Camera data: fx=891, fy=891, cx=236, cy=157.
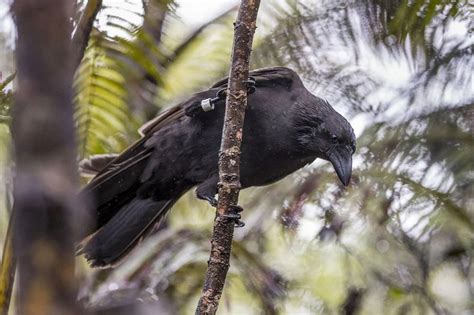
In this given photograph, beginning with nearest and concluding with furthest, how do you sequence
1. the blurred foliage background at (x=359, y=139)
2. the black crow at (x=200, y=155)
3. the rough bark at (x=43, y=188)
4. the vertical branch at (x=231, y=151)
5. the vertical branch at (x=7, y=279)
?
the rough bark at (x=43, y=188) < the vertical branch at (x=231, y=151) < the vertical branch at (x=7, y=279) < the black crow at (x=200, y=155) < the blurred foliage background at (x=359, y=139)

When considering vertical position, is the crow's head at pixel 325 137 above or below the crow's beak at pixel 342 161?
above

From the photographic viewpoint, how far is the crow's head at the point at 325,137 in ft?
17.0

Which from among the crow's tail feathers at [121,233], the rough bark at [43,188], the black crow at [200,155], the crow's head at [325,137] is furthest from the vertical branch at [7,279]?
the crow's head at [325,137]

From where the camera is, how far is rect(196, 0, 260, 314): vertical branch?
11.1 feet

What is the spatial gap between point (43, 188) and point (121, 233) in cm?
338

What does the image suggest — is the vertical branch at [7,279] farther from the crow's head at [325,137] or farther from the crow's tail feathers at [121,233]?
the crow's head at [325,137]

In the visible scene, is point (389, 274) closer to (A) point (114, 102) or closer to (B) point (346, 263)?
(B) point (346, 263)

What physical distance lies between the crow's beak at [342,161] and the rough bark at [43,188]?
308 centimetres

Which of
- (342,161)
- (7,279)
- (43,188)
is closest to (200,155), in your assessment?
(342,161)

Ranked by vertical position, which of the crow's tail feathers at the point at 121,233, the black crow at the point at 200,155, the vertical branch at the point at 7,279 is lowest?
the vertical branch at the point at 7,279

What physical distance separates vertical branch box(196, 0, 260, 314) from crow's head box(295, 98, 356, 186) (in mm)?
1663

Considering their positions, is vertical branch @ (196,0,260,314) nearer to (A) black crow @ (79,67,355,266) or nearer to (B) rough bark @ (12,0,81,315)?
(B) rough bark @ (12,0,81,315)

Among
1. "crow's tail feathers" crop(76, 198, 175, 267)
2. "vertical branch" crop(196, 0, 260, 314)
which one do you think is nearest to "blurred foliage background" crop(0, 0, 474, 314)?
"crow's tail feathers" crop(76, 198, 175, 267)

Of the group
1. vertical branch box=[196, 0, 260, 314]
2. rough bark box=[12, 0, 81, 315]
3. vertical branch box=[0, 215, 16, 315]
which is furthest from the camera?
vertical branch box=[0, 215, 16, 315]
